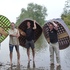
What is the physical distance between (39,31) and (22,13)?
93955 mm

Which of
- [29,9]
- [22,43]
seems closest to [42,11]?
[29,9]

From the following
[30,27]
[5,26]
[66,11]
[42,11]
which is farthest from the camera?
[42,11]

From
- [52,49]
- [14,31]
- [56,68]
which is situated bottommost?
[56,68]

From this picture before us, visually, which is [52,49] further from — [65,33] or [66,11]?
[66,11]

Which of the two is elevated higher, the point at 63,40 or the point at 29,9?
the point at 29,9

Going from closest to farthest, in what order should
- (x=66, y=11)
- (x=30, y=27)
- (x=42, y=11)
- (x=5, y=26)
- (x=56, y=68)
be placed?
(x=56, y=68)
(x=30, y=27)
(x=5, y=26)
(x=66, y=11)
(x=42, y=11)

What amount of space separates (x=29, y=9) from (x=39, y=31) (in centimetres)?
9324

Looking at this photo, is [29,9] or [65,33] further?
[29,9]

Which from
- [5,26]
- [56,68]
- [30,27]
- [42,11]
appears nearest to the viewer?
[56,68]

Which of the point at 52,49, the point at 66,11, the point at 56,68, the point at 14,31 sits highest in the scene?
the point at 66,11

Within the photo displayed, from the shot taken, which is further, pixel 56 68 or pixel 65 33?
pixel 65 33

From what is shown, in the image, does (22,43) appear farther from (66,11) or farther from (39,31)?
(66,11)

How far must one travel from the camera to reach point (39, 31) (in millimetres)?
14555

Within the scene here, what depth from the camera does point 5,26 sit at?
14.3 m
